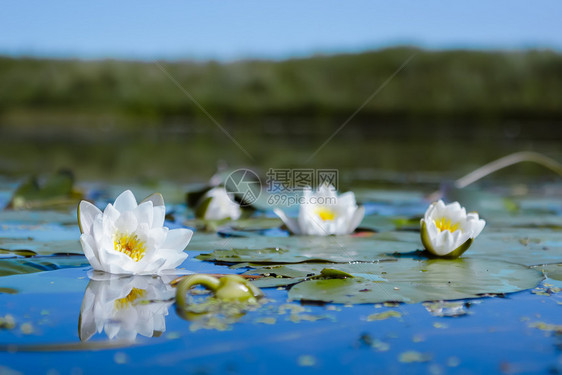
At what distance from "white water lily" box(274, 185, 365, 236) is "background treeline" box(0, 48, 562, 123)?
26.7m

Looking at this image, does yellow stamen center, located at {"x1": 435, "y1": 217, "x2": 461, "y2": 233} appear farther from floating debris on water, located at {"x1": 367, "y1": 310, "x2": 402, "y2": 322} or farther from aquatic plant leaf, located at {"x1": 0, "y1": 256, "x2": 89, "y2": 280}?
aquatic plant leaf, located at {"x1": 0, "y1": 256, "x2": 89, "y2": 280}

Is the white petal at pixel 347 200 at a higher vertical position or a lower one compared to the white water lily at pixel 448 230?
higher

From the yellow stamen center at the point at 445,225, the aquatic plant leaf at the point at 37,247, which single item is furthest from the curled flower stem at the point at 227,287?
the yellow stamen center at the point at 445,225

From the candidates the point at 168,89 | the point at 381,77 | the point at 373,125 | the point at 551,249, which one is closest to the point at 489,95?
the point at 381,77

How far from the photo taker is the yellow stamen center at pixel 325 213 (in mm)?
2583

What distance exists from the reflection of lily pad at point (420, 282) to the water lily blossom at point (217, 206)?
112 centimetres

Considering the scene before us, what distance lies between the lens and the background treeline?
98.9 feet

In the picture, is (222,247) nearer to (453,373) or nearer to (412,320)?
(412,320)

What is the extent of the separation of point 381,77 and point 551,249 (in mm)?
34040

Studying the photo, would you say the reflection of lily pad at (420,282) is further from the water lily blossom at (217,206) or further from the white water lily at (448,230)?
the water lily blossom at (217,206)

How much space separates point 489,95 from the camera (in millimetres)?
32969

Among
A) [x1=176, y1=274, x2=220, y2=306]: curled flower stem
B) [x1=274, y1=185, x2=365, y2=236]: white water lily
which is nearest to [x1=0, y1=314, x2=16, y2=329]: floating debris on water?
[x1=176, y1=274, x2=220, y2=306]: curled flower stem

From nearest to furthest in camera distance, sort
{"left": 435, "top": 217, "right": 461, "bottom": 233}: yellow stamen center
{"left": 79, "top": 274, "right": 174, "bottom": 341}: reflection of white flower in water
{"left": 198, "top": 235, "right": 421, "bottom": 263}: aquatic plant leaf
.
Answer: {"left": 79, "top": 274, "right": 174, "bottom": 341}: reflection of white flower in water → {"left": 198, "top": 235, "right": 421, "bottom": 263}: aquatic plant leaf → {"left": 435, "top": 217, "right": 461, "bottom": 233}: yellow stamen center

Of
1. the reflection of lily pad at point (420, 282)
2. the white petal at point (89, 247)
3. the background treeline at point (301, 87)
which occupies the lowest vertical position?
the reflection of lily pad at point (420, 282)
